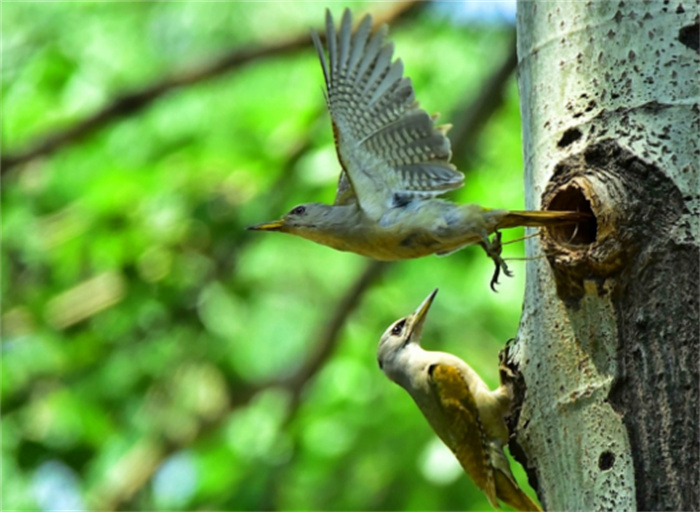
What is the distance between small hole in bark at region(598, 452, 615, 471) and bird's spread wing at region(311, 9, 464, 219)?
4.55ft

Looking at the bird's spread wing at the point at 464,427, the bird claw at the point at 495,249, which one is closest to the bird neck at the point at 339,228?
the bird claw at the point at 495,249

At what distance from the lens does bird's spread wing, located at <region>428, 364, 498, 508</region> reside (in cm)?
386

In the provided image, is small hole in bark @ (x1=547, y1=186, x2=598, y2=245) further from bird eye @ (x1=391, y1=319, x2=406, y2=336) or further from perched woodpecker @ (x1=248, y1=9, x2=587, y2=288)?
bird eye @ (x1=391, y1=319, x2=406, y2=336)

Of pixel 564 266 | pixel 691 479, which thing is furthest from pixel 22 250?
pixel 691 479

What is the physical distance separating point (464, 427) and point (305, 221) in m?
0.96

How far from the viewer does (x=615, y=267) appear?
2.56 meters

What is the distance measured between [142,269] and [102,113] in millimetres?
875

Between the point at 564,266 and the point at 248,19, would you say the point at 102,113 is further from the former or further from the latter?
the point at 564,266

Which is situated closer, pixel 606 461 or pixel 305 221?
pixel 606 461

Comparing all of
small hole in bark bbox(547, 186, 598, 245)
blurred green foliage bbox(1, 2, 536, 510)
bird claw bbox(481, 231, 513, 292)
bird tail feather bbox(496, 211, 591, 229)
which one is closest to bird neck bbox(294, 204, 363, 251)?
bird claw bbox(481, 231, 513, 292)

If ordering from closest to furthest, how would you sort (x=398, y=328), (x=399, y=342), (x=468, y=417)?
(x=468, y=417), (x=399, y=342), (x=398, y=328)

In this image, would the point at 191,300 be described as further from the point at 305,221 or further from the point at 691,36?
the point at 691,36

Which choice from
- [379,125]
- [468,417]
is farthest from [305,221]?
[468,417]

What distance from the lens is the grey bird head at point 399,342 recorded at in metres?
4.52
